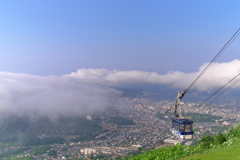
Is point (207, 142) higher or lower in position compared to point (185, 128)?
lower

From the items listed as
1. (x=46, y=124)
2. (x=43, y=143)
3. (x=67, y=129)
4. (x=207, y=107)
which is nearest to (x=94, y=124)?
(x=67, y=129)

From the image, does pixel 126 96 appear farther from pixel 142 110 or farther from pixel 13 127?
pixel 13 127

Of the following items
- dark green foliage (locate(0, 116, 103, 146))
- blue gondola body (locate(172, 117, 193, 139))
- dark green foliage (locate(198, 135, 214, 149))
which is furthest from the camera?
dark green foliage (locate(0, 116, 103, 146))

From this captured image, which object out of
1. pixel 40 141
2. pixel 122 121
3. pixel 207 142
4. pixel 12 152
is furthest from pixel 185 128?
pixel 122 121

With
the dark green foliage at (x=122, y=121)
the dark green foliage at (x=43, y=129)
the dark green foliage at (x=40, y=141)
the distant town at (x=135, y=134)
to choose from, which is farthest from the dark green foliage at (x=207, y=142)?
the dark green foliage at (x=122, y=121)

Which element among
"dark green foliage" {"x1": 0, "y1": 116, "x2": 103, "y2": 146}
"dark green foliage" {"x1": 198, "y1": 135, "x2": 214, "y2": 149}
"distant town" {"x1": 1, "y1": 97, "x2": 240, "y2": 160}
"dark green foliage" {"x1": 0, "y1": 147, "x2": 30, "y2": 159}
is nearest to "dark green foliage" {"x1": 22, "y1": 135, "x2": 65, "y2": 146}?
"dark green foliage" {"x1": 0, "y1": 116, "x2": 103, "y2": 146}

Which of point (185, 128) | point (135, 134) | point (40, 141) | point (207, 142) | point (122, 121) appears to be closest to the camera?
point (185, 128)

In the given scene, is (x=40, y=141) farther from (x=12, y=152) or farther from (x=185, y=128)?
(x=185, y=128)

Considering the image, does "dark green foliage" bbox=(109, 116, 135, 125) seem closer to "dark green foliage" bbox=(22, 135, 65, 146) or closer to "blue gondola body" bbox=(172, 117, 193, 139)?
"dark green foliage" bbox=(22, 135, 65, 146)

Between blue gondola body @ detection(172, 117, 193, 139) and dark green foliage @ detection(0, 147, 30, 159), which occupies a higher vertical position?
blue gondola body @ detection(172, 117, 193, 139)

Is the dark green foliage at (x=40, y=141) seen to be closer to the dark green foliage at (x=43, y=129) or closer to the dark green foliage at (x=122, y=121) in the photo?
the dark green foliage at (x=43, y=129)

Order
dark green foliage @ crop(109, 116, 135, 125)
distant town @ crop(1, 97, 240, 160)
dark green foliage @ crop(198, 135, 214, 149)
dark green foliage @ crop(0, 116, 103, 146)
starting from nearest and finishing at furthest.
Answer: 1. dark green foliage @ crop(198, 135, 214, 149)
2. distant town @ crop(1, 97, 240, 160)
3. dark green foliage @ crop(0, 116, 103, 146)
4. dark green foliage @ crop(109, 116, 135, 125)
